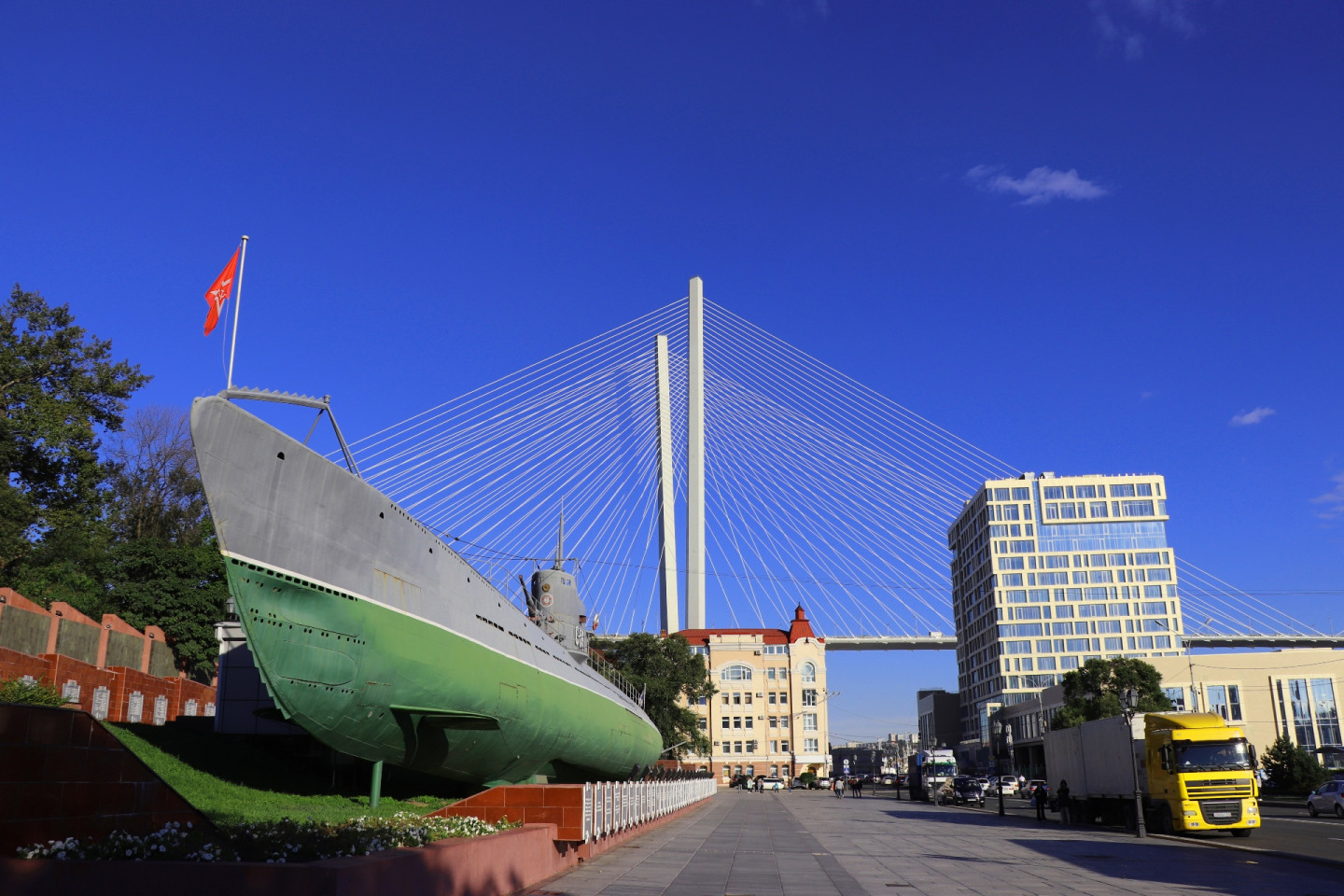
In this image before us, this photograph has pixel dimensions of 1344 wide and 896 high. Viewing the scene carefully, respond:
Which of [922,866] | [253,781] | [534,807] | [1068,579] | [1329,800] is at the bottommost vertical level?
[1329,800]

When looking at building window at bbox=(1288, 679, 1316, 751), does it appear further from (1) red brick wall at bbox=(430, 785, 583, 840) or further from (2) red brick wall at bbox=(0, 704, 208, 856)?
(2) red brick wall at bbox=(0, 704, 208, 856)

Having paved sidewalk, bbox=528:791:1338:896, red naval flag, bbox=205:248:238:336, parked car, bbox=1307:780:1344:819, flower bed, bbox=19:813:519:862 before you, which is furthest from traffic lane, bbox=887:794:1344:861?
red naval flag, bbox=205:248:238:336

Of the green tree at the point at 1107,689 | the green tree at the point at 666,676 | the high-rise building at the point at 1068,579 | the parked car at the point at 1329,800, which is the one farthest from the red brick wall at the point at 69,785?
the high-rise building at the point at 1068,579

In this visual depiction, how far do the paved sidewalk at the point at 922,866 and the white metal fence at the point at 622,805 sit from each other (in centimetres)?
53

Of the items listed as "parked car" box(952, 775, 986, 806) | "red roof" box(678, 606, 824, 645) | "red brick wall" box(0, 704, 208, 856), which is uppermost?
"red roof" box(678, 606, 824, 645)

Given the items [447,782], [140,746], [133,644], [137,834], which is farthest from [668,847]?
[133,644]

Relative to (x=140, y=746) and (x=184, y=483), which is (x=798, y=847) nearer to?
(x=140, y=746)

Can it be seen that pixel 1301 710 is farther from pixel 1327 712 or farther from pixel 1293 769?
pixel 1293 769

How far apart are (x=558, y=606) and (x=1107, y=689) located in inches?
2071

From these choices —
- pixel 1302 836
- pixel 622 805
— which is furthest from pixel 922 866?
pixel 1302 836

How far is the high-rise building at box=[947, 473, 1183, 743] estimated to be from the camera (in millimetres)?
128750

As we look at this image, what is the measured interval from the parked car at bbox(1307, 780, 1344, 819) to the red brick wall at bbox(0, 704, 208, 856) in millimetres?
35065

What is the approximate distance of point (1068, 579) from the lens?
13212cm

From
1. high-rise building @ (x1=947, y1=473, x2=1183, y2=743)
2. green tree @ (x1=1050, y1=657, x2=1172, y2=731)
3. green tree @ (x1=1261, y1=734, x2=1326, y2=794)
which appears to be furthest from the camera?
high-rise building @ (x1=947, y1=473, x2=1183, y2=743)
